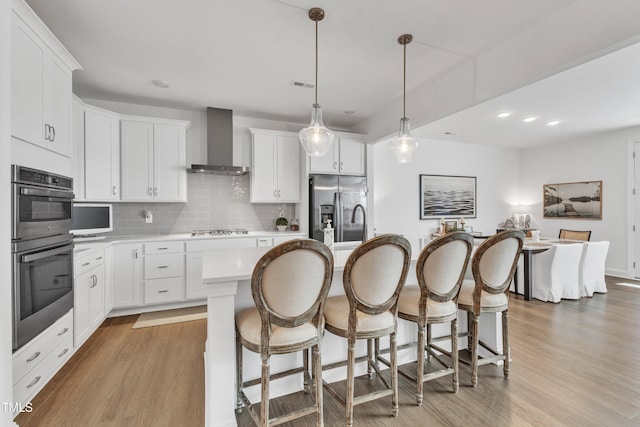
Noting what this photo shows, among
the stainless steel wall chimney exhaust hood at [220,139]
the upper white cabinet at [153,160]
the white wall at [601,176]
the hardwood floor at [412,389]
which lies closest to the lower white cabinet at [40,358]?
the hardwood floor at [412,389]

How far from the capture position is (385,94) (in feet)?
12.5

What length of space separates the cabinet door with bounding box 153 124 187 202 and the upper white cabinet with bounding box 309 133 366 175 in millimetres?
1793

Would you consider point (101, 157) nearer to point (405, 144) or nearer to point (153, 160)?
point (153, 160)

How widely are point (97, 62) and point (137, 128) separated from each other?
36.9 inches

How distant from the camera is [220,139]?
4.29 m

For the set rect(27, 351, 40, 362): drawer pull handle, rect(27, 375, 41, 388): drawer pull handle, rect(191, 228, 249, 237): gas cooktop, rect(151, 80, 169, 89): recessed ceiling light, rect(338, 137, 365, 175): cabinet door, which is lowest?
rect(27, 375, 41, 388): drawer pull handle

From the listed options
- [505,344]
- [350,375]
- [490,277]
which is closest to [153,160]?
[350,375]

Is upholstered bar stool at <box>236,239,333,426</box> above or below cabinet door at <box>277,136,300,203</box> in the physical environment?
below

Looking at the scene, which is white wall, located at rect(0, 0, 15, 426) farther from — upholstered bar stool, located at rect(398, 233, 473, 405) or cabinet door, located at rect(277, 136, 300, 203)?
cabinet door, located at rect(277, 136, 300, 203)

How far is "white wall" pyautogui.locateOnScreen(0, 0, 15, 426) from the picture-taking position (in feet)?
4.63

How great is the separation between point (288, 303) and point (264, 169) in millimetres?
3153

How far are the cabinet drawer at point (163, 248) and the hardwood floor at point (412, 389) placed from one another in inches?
36.5

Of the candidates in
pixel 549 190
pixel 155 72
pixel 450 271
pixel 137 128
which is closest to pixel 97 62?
pixel 155 72

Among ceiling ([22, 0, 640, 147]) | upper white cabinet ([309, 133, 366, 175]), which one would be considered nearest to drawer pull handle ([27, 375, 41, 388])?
ceiling ([22, 0, 640, 147])
